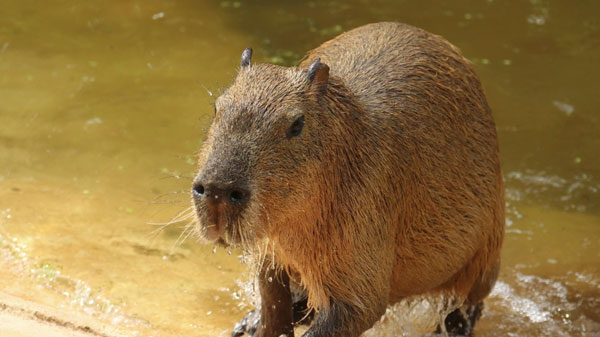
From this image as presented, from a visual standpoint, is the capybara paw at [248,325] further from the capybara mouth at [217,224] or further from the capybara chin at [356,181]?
the capybara mouth at [217,224]

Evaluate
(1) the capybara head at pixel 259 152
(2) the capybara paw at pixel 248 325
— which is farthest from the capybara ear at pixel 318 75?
(2) the capybara paw at pixel 248 325

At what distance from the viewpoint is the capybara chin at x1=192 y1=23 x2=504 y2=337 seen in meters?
3.39

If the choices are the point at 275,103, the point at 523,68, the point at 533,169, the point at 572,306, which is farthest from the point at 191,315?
the point at 523,68

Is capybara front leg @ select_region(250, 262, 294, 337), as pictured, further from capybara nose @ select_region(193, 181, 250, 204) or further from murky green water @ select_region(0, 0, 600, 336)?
capybara nose @ select_region(193, 181, 250, 204)

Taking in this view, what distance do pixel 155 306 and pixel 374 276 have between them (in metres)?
1.60

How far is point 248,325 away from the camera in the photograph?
15.0 feet

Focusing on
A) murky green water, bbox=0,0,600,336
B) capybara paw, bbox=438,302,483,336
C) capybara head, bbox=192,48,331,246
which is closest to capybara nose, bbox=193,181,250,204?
capybara head, bbox=192,48,331,246

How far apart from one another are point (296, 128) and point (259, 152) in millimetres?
241

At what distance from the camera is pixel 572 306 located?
562cm

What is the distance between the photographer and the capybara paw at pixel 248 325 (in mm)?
4531

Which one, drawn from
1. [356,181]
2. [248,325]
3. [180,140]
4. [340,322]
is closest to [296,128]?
[356,181]

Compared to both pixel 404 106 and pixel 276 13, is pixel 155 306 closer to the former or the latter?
pixel 404 106

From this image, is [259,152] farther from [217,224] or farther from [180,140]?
[180,140]

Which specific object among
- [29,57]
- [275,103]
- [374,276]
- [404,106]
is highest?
[275,103]
